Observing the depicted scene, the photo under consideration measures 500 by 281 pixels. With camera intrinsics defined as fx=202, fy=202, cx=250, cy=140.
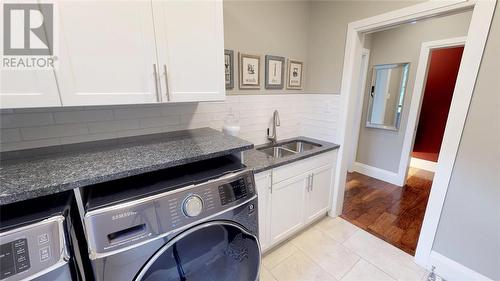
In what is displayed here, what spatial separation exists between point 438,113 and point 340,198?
2.66m

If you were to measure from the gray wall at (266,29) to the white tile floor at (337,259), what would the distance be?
1502 millimetres

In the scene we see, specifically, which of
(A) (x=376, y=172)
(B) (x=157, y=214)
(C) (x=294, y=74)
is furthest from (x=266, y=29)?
(A) (x=376, y=172)

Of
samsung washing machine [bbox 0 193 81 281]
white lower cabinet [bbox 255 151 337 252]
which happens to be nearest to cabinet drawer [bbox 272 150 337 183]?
white lower cabinet [bbox 255 151 337 252]

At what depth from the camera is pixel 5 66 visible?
0.77 meters

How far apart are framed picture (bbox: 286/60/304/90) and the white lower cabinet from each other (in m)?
0.83

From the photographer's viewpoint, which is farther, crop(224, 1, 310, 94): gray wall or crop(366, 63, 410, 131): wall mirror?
crop(366, 63, 410, 131): wall mirror

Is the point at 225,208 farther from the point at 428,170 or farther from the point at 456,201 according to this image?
the point at 428,170

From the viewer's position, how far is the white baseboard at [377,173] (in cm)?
296

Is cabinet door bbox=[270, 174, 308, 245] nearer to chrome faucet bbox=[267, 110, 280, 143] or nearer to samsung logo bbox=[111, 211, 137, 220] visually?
chrome faucet bbox=[267, 110, 280, 143]

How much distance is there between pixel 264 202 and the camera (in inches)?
60.7

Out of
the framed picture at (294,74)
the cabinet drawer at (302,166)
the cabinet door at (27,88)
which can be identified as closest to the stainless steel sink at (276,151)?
the cabinet drawer at (302,166)

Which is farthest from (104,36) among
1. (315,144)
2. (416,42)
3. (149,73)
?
(416,42)

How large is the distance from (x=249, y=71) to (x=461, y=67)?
4.85 ft

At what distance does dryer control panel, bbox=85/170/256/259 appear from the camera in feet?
2.31
